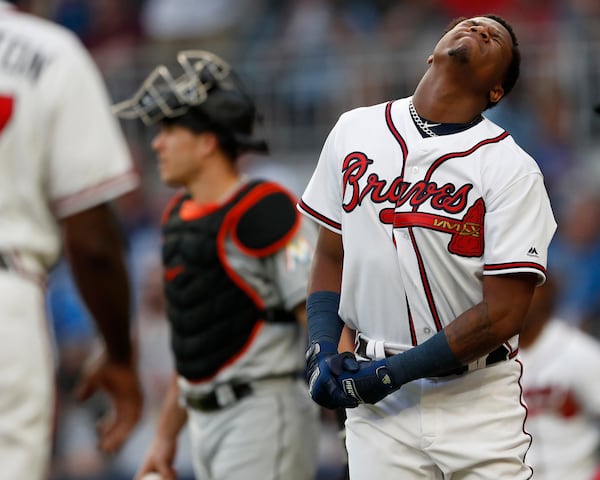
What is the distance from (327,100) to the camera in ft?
37.1

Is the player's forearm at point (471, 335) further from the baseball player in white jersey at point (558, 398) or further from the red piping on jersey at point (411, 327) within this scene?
the baseball player in white jersey at point (558, 398)

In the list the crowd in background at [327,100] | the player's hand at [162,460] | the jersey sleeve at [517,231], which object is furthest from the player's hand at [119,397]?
the crowd in background at [327,100]

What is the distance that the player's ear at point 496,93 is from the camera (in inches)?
149

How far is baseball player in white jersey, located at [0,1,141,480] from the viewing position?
3.99 metres

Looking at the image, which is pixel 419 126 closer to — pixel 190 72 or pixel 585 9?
pixel 190 72

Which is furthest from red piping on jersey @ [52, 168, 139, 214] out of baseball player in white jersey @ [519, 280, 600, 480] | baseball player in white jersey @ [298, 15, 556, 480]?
baseball player in white jersey @ [519, 280, 600, 480]

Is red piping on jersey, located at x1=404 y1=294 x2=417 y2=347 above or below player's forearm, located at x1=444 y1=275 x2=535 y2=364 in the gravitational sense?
below

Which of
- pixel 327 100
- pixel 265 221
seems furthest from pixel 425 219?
pixel 327 100

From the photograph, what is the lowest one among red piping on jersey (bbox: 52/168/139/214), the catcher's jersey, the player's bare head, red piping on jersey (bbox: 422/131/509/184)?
the catcher's jersey

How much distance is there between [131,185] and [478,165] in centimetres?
125

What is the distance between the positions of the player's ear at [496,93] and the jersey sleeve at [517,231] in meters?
0.32

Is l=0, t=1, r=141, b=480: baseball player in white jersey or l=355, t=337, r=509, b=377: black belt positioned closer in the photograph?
l=355, t=337, r=509, b=377: black belt

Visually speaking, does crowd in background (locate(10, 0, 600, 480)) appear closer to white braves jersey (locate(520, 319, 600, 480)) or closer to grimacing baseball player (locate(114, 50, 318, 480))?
white braves jersey (locate(520, 319, 600, 480))

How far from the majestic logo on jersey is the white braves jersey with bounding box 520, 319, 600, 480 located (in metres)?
3.16
